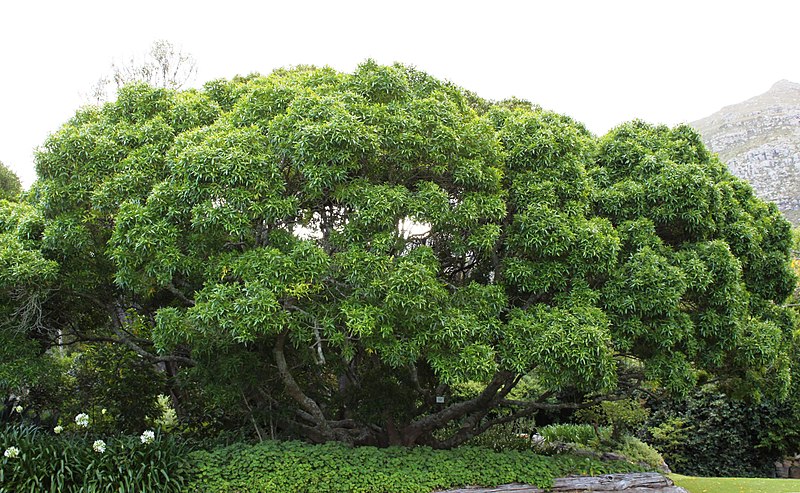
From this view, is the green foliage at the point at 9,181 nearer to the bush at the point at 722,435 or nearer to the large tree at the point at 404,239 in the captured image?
the large tree at the point at 404,239

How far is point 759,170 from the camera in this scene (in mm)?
44000

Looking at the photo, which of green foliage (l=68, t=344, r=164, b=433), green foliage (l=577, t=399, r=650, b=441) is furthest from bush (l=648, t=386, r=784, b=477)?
green foliage (l=68, t=344, r=164, b=433)

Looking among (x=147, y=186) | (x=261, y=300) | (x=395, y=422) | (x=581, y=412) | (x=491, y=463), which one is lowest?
(x=581, y=412)

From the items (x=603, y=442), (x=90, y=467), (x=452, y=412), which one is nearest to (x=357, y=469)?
(x=452, y=412)

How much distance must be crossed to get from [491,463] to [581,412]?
5796mm

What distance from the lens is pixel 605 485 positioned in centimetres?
739

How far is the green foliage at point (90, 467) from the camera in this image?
20.7 ft

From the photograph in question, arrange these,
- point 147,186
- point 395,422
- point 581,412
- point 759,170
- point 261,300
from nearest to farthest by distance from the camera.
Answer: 1. point 261,300
2. point 147,186
3. point 395,422
4. point 581,412
5. point 759,170

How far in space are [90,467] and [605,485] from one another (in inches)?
259

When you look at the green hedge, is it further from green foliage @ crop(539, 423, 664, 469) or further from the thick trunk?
green foliage @ crop(539, 423, 664, 469)

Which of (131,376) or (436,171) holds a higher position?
(436,171)

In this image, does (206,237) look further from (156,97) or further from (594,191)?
(594,191)

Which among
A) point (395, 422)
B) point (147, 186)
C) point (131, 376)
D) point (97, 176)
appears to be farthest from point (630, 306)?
point (131, 376)

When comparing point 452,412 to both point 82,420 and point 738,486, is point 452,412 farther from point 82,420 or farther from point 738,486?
point 82,420
